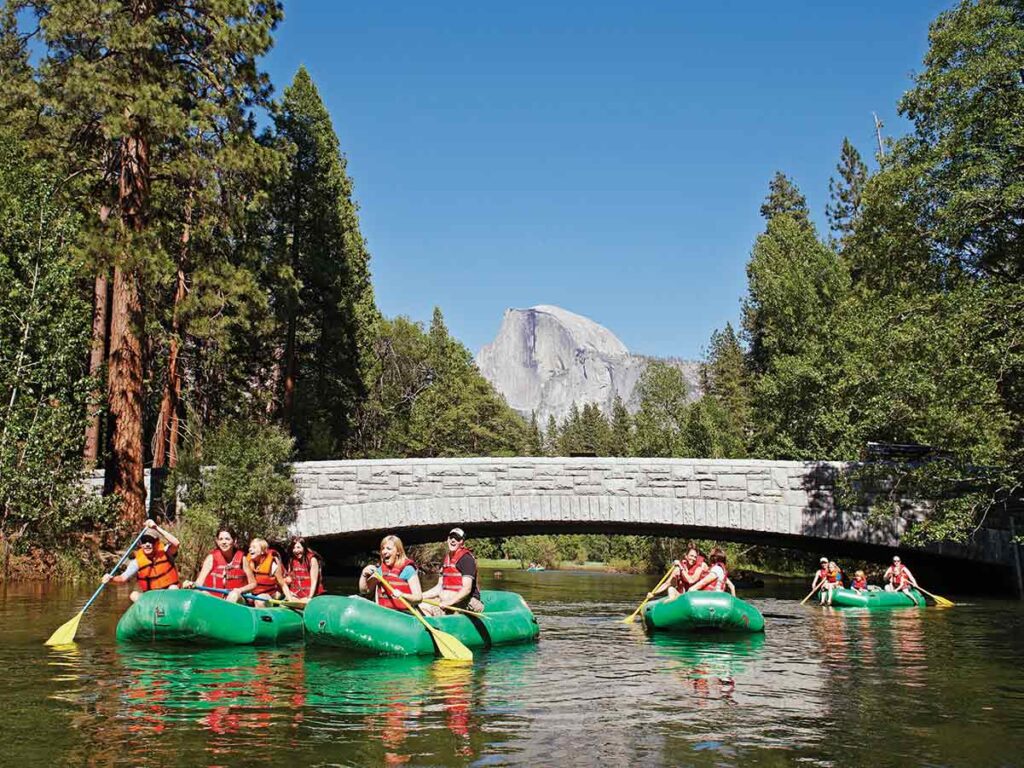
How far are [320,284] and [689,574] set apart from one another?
23013mm

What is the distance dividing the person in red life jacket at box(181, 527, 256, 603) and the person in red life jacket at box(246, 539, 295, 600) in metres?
0.77

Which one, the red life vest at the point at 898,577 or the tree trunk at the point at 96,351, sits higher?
the tree trunk at the point at 96,351

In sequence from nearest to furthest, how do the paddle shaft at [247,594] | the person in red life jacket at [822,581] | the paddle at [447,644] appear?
the paddle at [447,644]
the paddle shaft at [247,594]
the person in red life jacket at [822,581]

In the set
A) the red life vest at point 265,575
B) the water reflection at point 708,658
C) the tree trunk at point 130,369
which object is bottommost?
the water reflection at point 708,658

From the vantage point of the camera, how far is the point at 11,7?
68.1ft

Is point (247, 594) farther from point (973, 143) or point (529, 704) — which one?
point (973, 143)

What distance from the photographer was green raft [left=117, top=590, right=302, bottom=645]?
37.9ft

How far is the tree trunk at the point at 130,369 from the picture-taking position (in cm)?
2116

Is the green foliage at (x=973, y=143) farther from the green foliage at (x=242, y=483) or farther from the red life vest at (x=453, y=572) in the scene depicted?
the green foliage at (x=242, y=483)

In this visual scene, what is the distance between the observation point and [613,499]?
22266mm

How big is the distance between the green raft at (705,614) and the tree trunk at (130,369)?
40.2 ft

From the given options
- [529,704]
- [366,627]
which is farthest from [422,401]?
[529,704]

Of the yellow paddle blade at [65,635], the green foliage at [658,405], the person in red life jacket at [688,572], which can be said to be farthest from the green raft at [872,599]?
the green foliage at [658,405]

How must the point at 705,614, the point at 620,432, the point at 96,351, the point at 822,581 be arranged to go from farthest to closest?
the point at 620,432 → the point at 96,351 → the point at 822,581 → the point at 705,614
